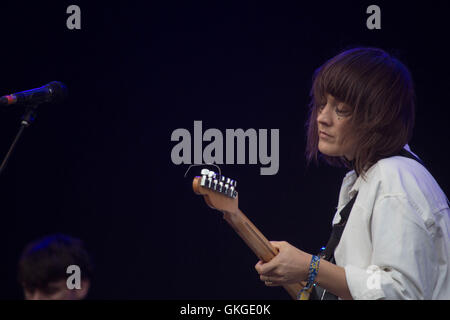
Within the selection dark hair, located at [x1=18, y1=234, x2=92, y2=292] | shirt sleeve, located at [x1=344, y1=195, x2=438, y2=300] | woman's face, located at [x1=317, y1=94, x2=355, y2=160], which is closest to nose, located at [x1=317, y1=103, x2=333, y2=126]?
woman's face, located at [x1=317, y1=94, x2=355, y2=160]

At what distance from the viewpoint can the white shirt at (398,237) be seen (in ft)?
5.55

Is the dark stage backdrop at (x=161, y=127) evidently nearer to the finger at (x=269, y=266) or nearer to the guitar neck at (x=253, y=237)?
the guitar neck at (x=253, y=237)

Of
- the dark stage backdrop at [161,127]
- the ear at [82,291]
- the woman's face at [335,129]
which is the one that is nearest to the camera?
the ear at [82,291]

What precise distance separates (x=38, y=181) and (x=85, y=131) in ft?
1.43

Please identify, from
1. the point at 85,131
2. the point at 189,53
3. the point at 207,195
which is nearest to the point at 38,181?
the point at 85,131

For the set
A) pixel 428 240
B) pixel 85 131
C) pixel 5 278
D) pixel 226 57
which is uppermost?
pixel 226 57

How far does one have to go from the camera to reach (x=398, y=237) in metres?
1.70

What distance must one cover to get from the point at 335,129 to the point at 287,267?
0.53 metres

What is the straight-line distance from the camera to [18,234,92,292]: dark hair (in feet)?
6.10

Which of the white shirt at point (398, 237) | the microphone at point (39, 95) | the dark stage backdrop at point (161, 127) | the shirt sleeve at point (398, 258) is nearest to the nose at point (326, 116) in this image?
the white shirt at point (398, 237)

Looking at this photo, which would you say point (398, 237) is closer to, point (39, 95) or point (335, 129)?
point (335, 129)

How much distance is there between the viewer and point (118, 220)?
139 inches

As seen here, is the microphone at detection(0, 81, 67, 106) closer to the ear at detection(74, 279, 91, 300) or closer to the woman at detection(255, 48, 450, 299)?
the ear at detection(74, 279, 91, 300)
